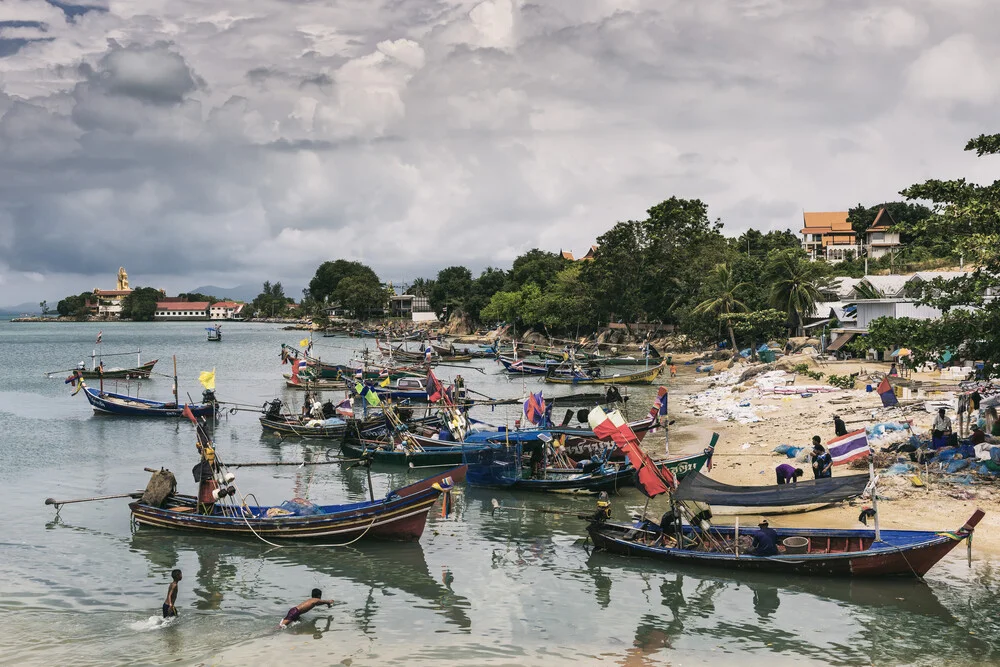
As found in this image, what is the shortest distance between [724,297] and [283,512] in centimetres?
5080

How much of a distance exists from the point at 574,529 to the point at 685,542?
4.38 meters

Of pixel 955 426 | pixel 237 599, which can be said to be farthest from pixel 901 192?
pixel 237 599

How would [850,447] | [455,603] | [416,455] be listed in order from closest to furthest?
1. [455,603]
2. [850,447]
3. [416,455]

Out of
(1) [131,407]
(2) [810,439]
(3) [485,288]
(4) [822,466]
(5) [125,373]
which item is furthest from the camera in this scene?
(3) [485,288]

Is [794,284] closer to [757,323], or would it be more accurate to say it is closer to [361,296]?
[757,323]

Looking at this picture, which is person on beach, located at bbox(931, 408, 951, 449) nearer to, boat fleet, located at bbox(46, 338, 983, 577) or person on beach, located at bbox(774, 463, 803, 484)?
boat fleet, located at bbox(46, 338, 983, 577)

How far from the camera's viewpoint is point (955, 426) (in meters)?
25.2

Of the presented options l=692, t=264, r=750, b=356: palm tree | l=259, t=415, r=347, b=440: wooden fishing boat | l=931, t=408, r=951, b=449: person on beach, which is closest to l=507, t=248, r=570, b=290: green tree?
l=692, t=264, r=750, b=356: palm tree

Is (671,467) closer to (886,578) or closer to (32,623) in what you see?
(886,578)

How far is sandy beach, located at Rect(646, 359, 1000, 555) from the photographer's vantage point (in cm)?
1981

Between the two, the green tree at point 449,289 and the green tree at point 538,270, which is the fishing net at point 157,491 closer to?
the green tree at point 538,270

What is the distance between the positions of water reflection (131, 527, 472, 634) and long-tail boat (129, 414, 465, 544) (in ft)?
1.12

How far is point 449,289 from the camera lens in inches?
5802

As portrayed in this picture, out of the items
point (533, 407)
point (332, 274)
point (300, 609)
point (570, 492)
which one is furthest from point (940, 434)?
point (332, 274)
